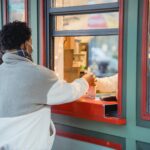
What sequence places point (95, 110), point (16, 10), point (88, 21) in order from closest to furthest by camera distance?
point (95, 110) → point (88, 21) → point (16, 10)

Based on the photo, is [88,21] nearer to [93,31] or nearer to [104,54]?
[93,31]

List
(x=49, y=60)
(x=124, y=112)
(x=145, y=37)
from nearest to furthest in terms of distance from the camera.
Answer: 1. (x=145, y=37)
2. (x=124, y=112)
3. (x=49, y=60)

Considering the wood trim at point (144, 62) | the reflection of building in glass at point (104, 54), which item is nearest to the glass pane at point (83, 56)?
the reflection of building in glass at point (104, 54)

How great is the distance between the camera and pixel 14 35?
2.18m

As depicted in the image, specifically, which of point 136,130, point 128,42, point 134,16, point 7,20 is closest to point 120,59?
point 128,42

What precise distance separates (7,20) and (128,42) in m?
1.42

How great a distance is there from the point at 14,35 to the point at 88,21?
2.31ft

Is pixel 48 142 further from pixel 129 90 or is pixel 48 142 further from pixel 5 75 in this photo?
pixel 129 90

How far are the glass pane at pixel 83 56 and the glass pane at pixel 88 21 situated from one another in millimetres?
186

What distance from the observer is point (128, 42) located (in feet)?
7.61

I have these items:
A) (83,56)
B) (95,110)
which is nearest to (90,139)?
(95,110)

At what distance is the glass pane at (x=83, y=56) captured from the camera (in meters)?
3.03

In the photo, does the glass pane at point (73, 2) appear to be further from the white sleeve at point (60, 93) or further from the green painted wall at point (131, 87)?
the white sleeve at point (60, 93)

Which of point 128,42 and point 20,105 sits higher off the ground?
point 128,42
